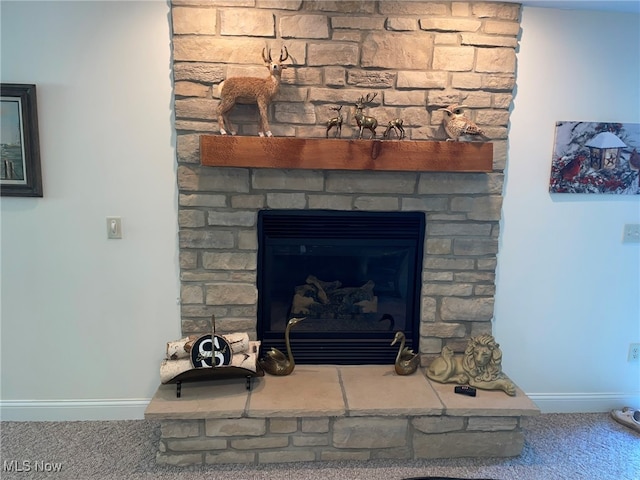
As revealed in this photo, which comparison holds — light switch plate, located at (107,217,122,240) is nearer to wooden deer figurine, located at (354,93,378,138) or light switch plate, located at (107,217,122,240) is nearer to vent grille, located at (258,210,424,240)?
vent grille, located at (258,210,424,240)

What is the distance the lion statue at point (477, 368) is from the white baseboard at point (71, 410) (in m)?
1.56

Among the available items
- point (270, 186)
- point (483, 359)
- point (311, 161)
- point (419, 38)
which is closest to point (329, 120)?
point (311, 161)

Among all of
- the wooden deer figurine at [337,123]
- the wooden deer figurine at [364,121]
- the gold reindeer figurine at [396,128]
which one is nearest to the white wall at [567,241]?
the gold reindeer figurine at [396,128]

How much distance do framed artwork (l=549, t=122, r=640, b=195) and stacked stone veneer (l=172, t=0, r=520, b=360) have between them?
315mm

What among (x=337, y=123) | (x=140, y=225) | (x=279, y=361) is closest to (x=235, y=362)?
(x=279, y=361)

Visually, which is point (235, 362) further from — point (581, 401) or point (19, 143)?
point (581, 401)

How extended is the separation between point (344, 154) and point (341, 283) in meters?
0.76

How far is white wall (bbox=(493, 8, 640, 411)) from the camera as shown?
7.20 feet

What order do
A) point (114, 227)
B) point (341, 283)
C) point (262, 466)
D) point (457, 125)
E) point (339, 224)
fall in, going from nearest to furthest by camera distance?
point (262, 466) < point (457, 125) < point (114, 227) < point (339, 224) < point (341, 283)

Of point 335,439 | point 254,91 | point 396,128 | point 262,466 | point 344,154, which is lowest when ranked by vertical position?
point 262,466

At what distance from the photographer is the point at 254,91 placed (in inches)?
78.9

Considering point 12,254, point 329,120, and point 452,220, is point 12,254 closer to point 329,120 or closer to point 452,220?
point 329,120

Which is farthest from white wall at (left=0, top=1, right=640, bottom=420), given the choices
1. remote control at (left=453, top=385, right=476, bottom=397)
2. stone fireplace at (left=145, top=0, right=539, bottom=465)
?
remote control at (left=453, top=385, right=476, bottom=397)

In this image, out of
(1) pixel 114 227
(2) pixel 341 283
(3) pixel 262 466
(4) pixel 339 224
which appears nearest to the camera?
(3) pixel 262 466
